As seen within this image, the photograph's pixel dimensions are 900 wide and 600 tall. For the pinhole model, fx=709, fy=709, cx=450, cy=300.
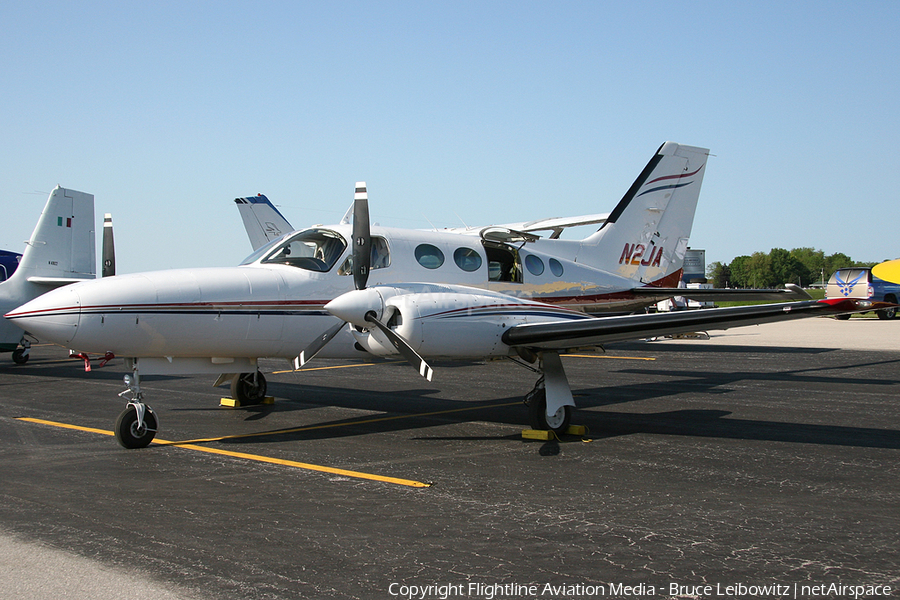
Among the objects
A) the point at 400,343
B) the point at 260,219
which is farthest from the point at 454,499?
the point at 260,219

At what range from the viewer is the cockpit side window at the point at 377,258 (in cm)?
984

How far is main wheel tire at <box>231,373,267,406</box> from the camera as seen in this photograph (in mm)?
12031

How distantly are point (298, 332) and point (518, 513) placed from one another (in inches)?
188

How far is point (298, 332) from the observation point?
9547mm

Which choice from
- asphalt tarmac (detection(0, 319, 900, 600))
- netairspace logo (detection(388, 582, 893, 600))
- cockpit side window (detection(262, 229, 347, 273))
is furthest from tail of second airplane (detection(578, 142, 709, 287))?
netairspace logo (detection(388, 582, 893, 600))

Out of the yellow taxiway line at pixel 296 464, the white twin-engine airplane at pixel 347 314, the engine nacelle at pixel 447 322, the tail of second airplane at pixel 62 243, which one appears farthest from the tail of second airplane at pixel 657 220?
the tail of second airplane at pixel 62 243

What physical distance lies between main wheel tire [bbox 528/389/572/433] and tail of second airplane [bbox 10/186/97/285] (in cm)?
1499

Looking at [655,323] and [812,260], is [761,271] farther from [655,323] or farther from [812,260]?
[655,323]

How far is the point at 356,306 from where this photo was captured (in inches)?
332

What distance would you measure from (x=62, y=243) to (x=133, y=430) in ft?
47.5

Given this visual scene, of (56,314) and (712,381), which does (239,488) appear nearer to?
(56,314)

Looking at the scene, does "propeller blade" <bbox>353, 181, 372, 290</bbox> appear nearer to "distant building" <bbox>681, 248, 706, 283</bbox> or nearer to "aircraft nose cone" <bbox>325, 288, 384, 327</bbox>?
"aircraft nose cone" <bbox>325, 288, 384, 327</bbox>

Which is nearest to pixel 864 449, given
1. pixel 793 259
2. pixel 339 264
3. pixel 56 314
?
pixel 339 264

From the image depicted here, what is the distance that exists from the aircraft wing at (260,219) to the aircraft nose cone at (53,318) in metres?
20.5
